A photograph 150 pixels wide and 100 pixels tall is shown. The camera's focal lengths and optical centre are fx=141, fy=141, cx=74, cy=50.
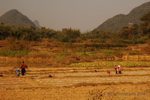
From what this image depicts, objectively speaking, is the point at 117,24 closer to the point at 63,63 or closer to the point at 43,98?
the point at 63,63

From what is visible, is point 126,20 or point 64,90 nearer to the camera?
point 64,90

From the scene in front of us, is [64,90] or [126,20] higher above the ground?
[126,20]

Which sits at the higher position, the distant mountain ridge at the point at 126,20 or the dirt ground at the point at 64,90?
the distant mountain ridge at the point at 126,20

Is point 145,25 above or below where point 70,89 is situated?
above

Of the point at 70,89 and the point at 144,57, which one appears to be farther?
the point at 144,57

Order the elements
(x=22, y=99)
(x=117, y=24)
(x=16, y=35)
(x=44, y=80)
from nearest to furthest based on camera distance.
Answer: (x=22, y=99)
(x=44, y=80)
(x=16, y=35)
(x=117, y=24)

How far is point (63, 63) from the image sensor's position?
1633 centimetres

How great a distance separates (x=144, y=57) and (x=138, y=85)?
1329 cm

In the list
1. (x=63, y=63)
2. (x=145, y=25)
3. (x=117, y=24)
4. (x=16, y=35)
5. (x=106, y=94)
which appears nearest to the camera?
(x=106, y=94)

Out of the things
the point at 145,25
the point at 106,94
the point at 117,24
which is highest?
the point at 117,24

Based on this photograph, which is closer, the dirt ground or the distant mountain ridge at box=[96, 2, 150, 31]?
the dirt ground

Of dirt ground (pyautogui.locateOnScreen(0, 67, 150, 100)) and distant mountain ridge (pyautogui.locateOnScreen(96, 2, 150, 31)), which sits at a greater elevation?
distant mountain ridge (pyautogui.locateOnScreen(96, 2, 150, 31))

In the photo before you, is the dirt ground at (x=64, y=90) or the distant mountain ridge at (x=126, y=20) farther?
the distant mountain ridge at (x=126, y=20)

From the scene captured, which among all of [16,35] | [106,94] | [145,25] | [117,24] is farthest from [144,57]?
[117,24]
